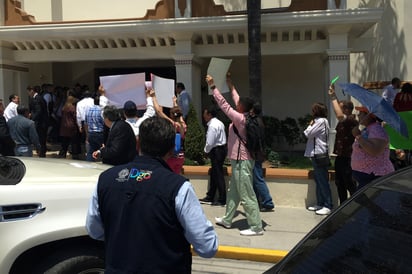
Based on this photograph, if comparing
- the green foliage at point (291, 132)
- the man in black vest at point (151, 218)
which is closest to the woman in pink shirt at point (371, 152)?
the man in black vest at point (151, 218)

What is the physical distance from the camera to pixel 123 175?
249 centimetres

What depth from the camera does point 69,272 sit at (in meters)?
→ 3.26

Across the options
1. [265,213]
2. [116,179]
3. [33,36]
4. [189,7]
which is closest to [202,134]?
[265,213]

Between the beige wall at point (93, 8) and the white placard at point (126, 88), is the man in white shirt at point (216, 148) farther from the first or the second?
the beige wall at point (93, 8)

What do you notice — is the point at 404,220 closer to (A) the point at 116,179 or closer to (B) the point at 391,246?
(B) the point at 391,246

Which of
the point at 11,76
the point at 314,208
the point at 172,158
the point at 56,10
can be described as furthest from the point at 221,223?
the point at 56,10

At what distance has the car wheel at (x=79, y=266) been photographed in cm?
325

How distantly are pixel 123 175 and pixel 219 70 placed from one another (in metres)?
3.94

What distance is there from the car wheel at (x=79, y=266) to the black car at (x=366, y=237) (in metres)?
1.65

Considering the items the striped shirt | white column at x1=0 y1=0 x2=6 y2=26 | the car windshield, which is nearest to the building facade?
white column at x1=0 y1=0 x2=6 y2=26

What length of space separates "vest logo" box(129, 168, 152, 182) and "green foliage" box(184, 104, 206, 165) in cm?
741

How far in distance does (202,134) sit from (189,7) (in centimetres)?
385

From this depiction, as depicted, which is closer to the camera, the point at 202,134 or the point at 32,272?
the point at 32,272

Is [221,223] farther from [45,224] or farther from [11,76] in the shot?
[11,76]
